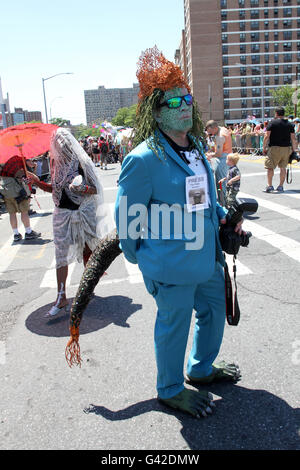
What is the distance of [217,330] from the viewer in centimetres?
274

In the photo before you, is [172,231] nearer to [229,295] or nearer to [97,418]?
[229,295]

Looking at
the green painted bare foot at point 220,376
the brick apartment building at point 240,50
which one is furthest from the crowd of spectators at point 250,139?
the brick apartment building at point 240,50

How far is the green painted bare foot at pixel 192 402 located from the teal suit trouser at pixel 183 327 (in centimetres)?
4

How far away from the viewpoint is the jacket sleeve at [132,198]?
2311 millimetres

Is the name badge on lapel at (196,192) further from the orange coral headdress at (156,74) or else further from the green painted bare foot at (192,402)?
the green painted bare foot at (192,402)

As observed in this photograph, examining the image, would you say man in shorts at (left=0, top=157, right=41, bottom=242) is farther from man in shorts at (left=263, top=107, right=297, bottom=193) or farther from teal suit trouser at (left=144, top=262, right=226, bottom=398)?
teal suit trouser at (left=144, top=262, right=226, bottom=398)

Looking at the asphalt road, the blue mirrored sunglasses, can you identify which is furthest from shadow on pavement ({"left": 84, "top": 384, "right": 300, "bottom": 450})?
the blue mirrored sunglasses

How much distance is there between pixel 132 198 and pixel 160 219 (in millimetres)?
198

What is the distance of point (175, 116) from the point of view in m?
2.43

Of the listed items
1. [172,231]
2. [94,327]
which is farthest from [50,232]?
[172,231]

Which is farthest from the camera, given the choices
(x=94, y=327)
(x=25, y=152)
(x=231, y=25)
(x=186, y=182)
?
(x=231, y=25)

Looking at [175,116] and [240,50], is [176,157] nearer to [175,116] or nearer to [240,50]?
[175,116]

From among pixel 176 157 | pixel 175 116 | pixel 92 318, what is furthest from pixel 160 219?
pixel 92 318

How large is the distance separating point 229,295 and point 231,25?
109m
